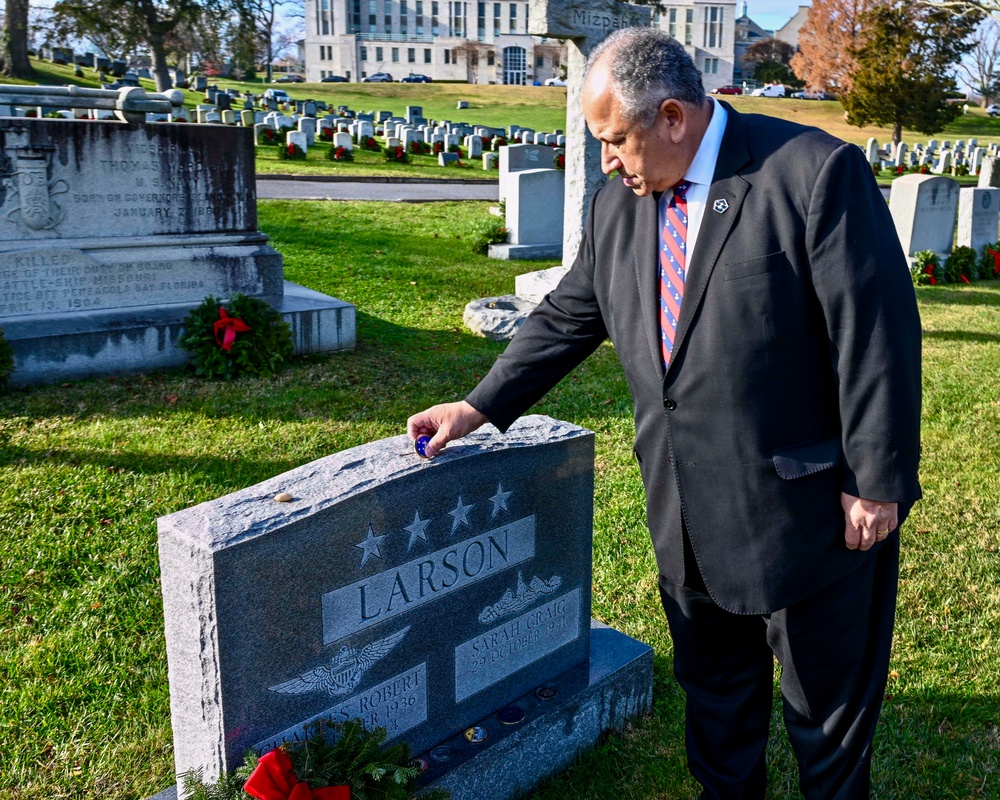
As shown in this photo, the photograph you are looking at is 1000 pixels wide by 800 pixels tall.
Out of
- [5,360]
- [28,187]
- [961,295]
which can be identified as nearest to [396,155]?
[961,295]

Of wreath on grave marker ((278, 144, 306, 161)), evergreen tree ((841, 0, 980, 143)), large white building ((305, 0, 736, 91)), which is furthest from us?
large white building ((305, 0, 736, 91))

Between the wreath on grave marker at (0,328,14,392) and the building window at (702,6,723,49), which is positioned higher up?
the building window at (702,6,723,49)

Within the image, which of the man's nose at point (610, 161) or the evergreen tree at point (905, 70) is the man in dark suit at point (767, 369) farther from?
the evergreen tree at point (905, 70)

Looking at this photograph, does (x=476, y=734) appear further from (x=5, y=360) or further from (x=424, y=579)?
(x=5, y=360)

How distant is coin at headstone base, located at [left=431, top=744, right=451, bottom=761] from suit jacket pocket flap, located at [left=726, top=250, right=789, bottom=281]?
1650 millimetres

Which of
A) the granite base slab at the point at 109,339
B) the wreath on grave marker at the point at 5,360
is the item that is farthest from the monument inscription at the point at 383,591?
the granite base slab at the point at 109,339

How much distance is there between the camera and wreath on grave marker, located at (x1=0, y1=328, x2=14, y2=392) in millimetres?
6316

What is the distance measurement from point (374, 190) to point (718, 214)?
687 inches

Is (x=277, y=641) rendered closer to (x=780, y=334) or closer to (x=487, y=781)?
(x=487, y=781)

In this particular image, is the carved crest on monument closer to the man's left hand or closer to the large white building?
the man's left hand

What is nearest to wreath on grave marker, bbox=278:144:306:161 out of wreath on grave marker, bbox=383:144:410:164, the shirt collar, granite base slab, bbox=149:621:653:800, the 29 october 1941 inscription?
wreath on grave marker, bbox=383:144:410:164

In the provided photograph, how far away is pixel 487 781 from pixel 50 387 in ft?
16.4

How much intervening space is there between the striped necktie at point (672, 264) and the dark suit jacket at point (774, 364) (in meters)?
0.02

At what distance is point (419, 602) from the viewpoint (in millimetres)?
2770
